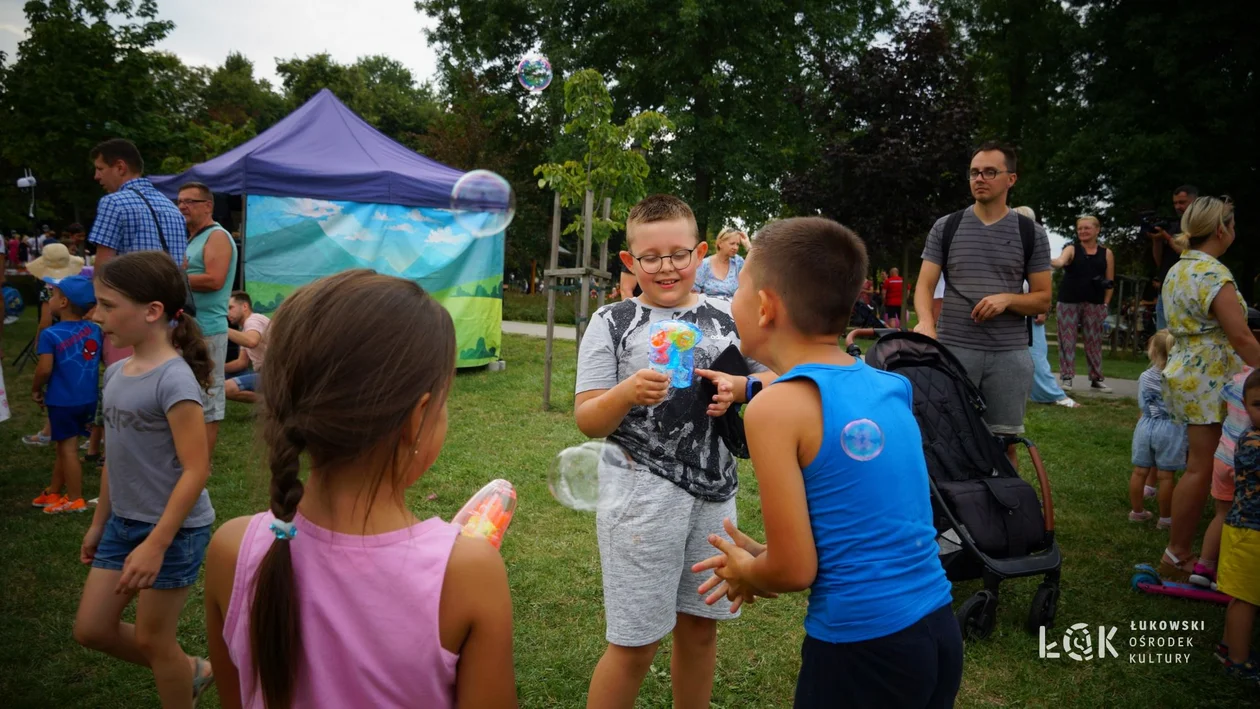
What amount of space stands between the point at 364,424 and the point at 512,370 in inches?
407

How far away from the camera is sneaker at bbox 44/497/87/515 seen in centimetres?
503

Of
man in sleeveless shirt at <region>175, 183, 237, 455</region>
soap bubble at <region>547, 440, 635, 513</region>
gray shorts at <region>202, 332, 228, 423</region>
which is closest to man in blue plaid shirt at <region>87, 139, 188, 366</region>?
man in sleeveless shirt at <region>175, 183, 237, 455</region>

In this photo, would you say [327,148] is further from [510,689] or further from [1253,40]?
[1253,40]

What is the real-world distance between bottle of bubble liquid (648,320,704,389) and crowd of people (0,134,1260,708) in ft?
0.41

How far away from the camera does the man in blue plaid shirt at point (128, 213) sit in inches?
198

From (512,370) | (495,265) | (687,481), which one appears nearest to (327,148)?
(495,265)

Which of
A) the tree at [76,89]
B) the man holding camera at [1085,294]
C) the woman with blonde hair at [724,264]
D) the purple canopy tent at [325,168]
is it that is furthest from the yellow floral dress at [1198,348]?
the tree at [76,89]

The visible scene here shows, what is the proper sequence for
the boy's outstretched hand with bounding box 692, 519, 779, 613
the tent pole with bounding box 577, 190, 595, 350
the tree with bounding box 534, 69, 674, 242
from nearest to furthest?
the boy's outstretched hand with bounding box 692, 519, 779, 613
the tree with bounding box 534, 69, 674, 242
the tent pole with bounding box 577, 190, 595, 350

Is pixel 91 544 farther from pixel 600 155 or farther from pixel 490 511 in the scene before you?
pixel 600 155

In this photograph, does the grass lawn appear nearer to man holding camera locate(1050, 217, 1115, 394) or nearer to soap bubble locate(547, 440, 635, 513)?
soap bubble locate(547, 440, 635, 513)

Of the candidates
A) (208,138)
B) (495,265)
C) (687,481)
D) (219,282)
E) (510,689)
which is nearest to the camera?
(510,689)

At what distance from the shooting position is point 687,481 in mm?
2297

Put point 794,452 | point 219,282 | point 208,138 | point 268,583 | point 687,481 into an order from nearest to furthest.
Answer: point 268,583, point 794,452, point 687,481, point 219,282, point 208,138

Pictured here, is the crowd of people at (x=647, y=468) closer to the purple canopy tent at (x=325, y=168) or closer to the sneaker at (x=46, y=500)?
the sneaker at (x=46, y=500)
